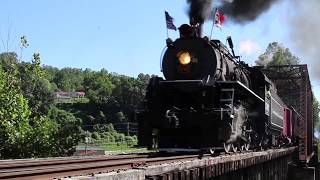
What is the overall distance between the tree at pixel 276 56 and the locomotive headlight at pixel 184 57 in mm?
80050

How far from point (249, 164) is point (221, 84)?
8.72 feet

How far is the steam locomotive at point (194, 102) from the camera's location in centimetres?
1518

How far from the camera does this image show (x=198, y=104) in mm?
15883

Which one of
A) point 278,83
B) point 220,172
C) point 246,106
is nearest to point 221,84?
point 246,106

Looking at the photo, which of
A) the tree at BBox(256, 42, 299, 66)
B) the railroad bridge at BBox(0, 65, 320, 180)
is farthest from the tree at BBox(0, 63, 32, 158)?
the tree at BBox(256, 42, 299, 66)

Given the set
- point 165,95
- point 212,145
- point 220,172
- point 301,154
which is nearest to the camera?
point 220,172

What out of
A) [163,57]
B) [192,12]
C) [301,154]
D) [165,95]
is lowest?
[301,154]

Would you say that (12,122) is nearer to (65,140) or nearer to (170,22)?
(65,140)

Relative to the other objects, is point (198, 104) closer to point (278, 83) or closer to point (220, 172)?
point (220, 172)

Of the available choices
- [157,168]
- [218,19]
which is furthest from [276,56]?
[157,168]

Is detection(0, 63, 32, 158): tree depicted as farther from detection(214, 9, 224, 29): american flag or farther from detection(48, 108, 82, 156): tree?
detection(214, 9, 224, 29): american flag

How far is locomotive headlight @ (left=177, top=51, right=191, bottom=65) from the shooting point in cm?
1656

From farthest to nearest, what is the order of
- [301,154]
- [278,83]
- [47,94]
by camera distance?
[47,94] < [278,83] < [301,154]

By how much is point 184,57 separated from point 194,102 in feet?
5.32
